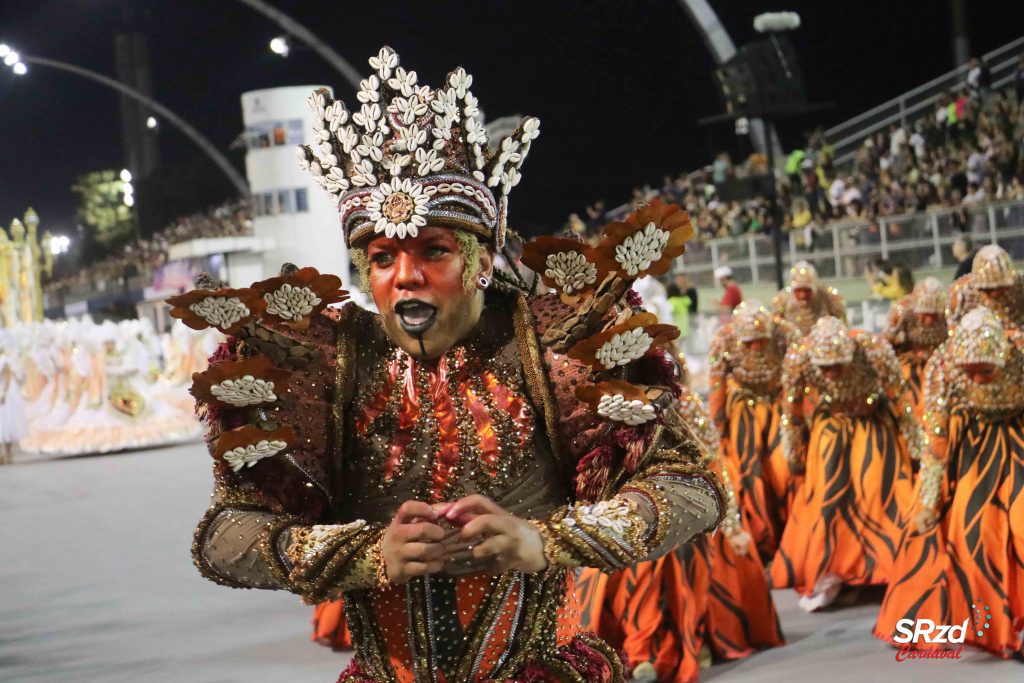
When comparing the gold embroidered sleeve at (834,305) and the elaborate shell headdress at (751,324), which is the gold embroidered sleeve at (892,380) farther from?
the gold embroidered sleeve at (834,305)

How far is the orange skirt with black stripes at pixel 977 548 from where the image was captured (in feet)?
17.5

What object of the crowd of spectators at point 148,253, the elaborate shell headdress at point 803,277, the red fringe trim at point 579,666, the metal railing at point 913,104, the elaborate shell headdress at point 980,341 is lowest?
the red fringe trim at point 579,666

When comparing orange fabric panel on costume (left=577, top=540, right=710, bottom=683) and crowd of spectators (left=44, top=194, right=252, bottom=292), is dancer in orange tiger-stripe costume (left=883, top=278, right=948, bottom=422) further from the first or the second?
crowd of spectators (left=44, top=194, right=252, bottom=292)

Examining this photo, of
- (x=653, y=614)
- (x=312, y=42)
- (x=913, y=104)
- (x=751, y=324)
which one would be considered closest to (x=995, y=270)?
(x=751, y=324)

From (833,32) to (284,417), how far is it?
19903 millimetres

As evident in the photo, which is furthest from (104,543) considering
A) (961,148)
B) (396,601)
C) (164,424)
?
(961,148)

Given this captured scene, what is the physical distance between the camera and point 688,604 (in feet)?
17.7

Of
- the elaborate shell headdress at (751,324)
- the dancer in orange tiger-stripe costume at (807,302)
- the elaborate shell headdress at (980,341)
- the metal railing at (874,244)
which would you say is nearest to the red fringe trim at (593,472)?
the elaborate shell headdress at (980,341)

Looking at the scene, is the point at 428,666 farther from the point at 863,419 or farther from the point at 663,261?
the point at 863,419

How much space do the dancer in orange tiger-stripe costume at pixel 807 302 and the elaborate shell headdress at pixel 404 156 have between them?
6.28 m

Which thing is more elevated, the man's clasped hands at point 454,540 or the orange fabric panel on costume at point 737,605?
the man's clasped hands at point 454,540

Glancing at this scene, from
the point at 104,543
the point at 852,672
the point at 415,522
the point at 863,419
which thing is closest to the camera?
the point at 415,522

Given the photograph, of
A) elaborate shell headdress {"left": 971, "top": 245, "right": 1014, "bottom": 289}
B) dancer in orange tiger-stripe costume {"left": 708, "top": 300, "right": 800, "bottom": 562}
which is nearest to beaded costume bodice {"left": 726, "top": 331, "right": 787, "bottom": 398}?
dancer in orange tiger-stripe costume {"left": 708, "top": 300, "right": 800, "bottom": 562}

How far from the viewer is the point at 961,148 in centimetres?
1501
